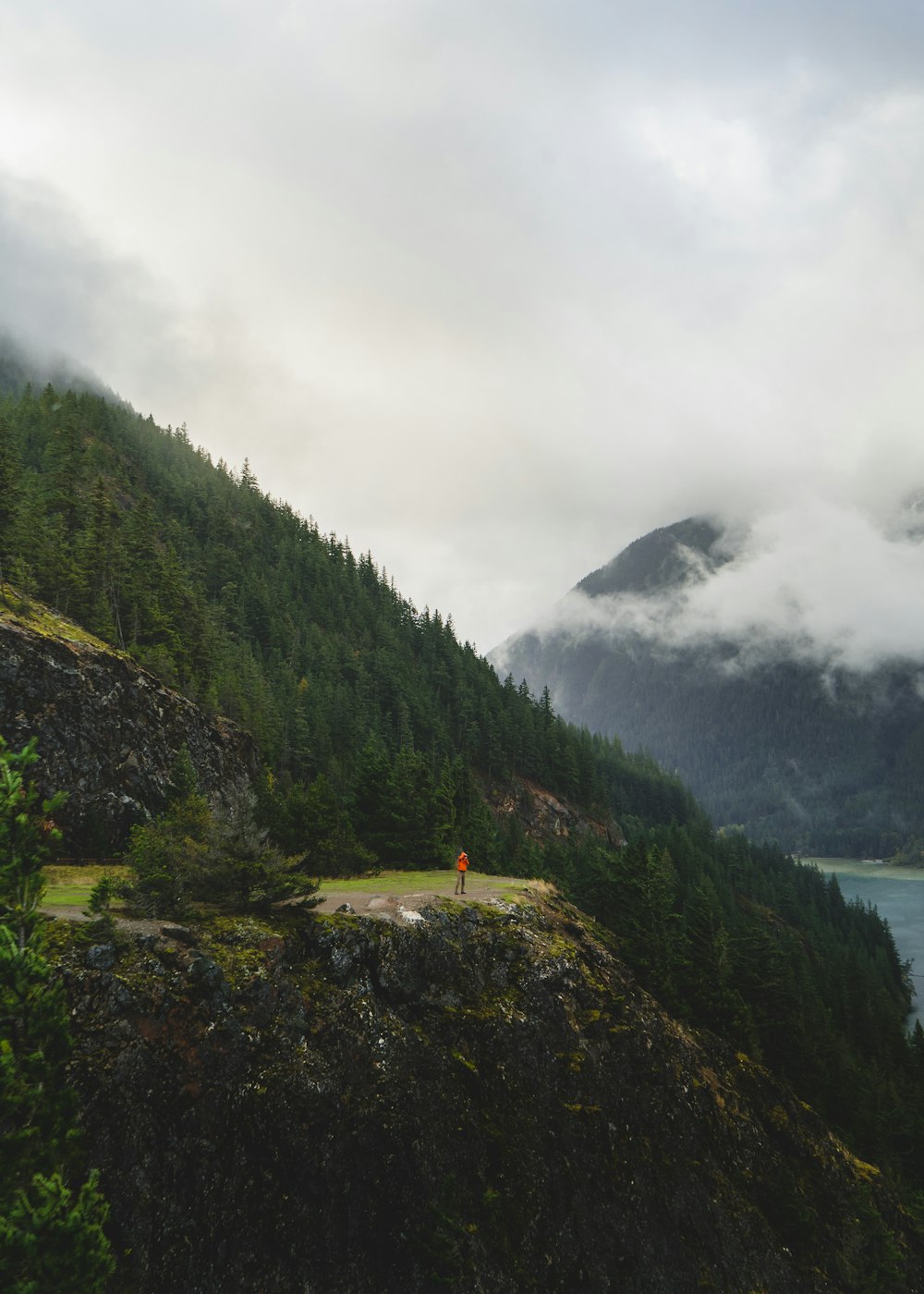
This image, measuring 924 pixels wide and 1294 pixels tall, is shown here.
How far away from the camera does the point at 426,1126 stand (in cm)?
1566

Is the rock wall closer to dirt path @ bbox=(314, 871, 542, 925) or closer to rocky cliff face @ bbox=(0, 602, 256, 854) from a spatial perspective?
rocky cliff face @ bbox=(0, 602, 256, 854)

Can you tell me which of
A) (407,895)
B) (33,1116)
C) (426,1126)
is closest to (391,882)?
(407,895)

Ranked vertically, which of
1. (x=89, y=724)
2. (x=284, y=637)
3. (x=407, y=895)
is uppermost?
(x=284, y=637)

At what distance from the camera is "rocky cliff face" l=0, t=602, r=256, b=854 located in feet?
102

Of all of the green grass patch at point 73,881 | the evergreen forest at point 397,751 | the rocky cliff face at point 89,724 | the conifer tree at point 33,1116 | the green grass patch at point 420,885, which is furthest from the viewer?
the evergreen forest at point 397,751

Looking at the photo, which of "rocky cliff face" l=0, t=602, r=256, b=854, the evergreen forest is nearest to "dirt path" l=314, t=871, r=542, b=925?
the evergreen forest

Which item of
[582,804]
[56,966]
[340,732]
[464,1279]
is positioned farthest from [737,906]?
[56,966]

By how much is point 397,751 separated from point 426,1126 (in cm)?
6620

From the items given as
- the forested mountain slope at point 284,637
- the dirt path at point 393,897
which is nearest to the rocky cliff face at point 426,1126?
the dirt path at point 393,897

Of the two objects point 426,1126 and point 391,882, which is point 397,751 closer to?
point 391,882

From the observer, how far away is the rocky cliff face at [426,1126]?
1220 cm

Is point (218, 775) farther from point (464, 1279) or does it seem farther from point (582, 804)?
point (582, 804)

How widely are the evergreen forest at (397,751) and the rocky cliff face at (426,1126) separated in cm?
716

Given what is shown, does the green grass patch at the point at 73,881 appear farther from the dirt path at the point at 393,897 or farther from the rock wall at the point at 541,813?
the rock wall at the point at 541,813
